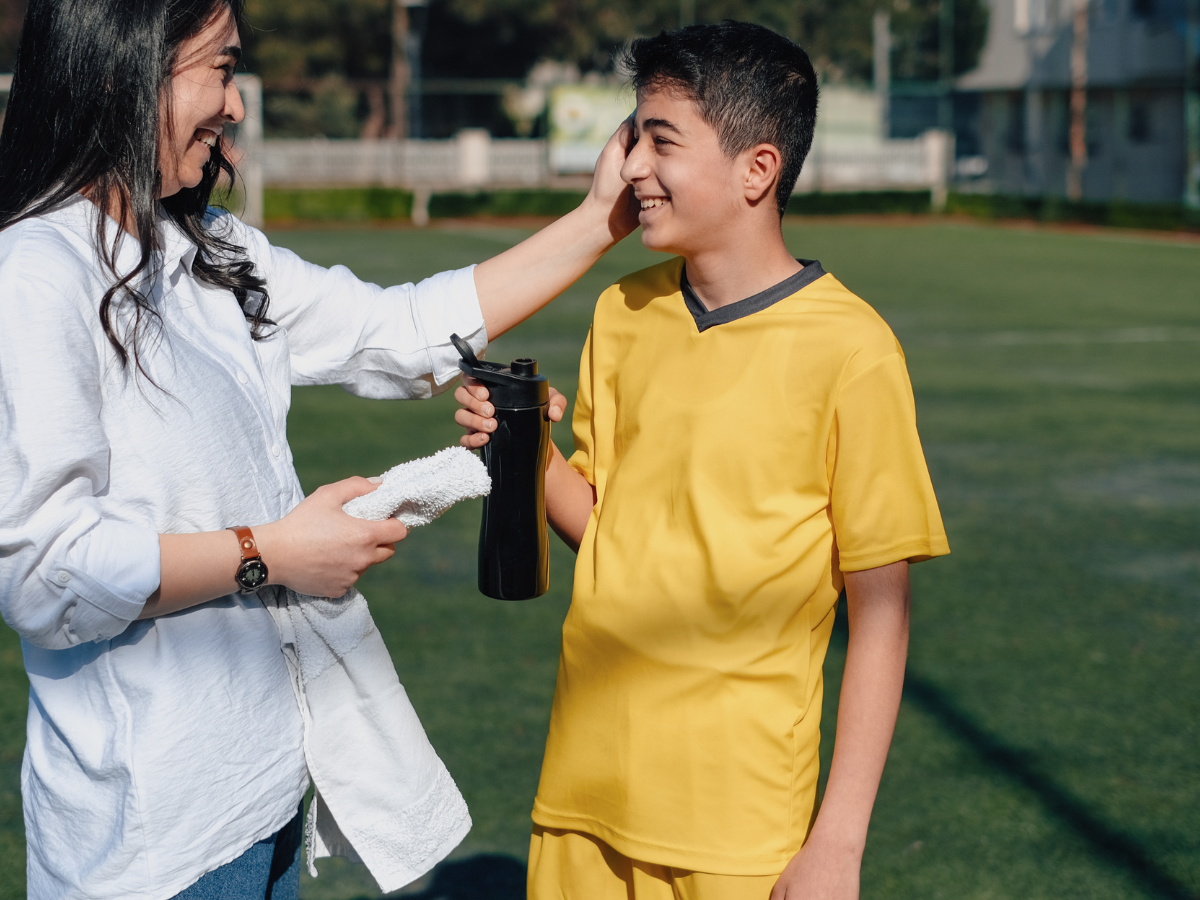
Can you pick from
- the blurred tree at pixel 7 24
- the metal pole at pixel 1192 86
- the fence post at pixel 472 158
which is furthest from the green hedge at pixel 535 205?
the blurred tree at pixel 7 24

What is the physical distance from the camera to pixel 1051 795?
348 cm

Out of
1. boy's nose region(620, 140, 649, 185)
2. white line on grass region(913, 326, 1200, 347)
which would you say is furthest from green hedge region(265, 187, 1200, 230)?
boy's nose region(620, 140, 649, 185)

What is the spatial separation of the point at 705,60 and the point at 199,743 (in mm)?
1146

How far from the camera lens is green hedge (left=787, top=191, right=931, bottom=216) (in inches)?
1109

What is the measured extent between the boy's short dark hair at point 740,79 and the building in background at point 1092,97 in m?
27.6

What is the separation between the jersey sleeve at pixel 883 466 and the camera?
1707mm

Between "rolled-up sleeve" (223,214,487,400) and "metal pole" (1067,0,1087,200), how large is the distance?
3256 centimetres

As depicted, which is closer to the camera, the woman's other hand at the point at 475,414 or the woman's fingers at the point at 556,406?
the woman's other hand at the point at 475,414

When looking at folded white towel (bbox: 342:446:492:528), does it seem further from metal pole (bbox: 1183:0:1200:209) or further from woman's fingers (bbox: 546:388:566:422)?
metal pole (bbox: 1183:0:1200:209)

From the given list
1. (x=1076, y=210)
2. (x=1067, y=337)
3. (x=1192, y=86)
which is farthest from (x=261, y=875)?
(x=1192, y=86)

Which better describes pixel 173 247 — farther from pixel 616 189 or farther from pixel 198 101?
pixel 616 189

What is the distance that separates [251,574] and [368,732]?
0.37m

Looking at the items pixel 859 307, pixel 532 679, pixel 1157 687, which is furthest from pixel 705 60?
pixel 1157 687

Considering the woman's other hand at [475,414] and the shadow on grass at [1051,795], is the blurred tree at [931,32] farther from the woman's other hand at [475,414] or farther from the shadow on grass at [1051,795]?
the woman's other hand at [475,414]
